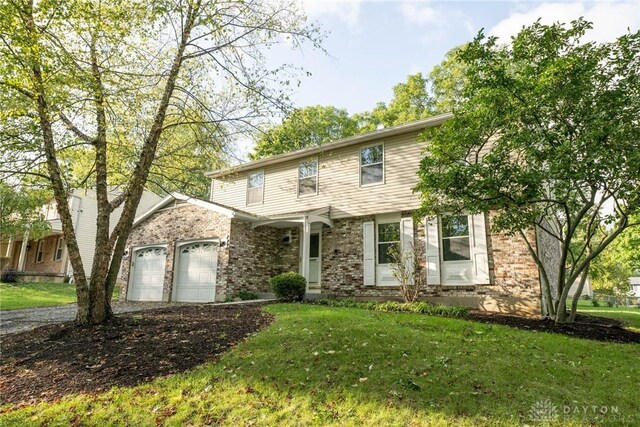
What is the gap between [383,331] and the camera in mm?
6188

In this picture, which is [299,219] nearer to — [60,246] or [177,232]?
[177,232]

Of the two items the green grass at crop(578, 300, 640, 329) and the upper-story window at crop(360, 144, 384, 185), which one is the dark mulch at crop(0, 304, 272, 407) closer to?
the upper-story window at crop(360, 144, 384, 185)

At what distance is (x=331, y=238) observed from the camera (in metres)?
13.3

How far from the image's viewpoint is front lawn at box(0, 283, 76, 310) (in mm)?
12709

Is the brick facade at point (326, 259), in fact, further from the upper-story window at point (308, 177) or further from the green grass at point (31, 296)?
the green grass at point (31, 296)

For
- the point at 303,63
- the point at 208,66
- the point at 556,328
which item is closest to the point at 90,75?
the point at 208,66

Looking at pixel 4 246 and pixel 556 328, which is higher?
pixel 4 246

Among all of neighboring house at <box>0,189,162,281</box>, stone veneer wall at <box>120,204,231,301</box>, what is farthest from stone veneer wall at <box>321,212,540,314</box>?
neighboring house at <box>0,189,162,281</box>

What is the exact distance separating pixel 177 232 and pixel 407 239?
879 cm

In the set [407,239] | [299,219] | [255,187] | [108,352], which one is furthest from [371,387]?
[255,187]

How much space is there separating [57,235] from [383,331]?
25.9 m

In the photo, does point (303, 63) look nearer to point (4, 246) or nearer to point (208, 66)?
point (208, 66)

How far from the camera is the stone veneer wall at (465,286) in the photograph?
9.69m

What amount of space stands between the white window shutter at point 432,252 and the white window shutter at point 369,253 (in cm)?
181
